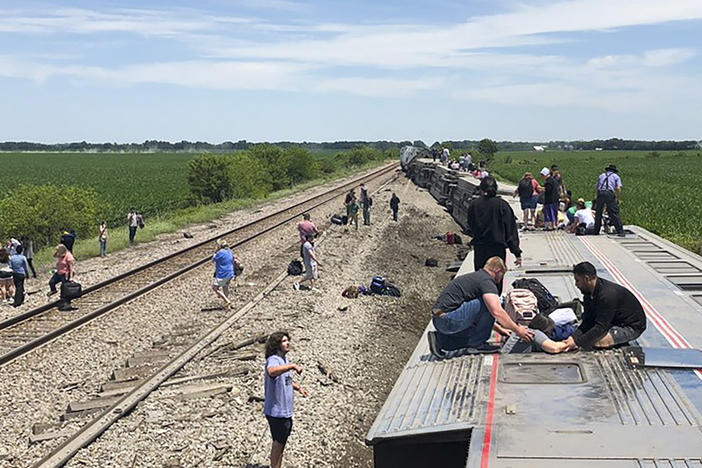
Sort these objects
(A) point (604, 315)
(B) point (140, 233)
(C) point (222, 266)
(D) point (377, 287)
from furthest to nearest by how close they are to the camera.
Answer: (B) point (140, 233) → (D) point (377, 287) → (C) point (222, 266) → (A) point (604, 315)

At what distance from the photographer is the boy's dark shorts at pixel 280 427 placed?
745cm

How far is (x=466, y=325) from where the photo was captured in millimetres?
7645

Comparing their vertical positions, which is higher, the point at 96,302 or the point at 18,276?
the point at 18,276

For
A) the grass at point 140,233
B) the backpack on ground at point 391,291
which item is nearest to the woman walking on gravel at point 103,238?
the grass at point 140,233

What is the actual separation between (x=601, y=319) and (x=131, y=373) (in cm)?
685

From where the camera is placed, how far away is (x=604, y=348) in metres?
7.30

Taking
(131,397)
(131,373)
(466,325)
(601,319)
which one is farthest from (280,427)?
(131,373)

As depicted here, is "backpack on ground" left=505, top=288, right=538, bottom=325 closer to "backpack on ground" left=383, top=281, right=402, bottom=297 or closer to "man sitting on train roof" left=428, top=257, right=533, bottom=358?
"man sitting on train roof" left=428, top=257, right=533, bottom=358

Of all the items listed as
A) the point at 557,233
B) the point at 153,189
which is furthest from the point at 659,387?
the point at 153,189

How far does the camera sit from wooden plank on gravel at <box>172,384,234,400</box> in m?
10.0

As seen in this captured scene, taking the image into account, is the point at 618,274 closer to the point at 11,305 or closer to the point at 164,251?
the point at 11,305

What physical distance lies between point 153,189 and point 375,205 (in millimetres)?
34653

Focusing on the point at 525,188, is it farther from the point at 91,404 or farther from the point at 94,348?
the point at 91,404

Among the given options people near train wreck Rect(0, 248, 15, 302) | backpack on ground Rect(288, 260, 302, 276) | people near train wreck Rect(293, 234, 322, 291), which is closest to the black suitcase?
people near train wreck Rect(0, 248, 15, 302)
